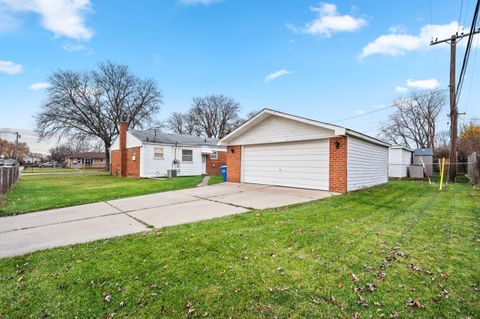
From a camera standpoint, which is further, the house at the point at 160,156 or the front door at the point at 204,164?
the front door at the point at 204,164

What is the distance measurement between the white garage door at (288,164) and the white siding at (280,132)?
31cm

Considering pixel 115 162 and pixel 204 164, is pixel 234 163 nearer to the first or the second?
pixel 204 164

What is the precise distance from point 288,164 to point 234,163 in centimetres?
335

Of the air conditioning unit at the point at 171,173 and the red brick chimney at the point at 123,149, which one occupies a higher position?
the red brick chimney at the point at 123,149

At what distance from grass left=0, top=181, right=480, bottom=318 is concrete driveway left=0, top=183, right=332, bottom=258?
66cm

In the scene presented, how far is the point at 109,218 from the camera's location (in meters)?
5.80

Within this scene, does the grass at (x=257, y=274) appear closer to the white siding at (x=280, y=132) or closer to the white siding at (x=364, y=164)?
the white siding at (x=364, y=164)

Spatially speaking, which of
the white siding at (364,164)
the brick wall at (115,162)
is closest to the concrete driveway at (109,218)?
the white siding at (364,164)

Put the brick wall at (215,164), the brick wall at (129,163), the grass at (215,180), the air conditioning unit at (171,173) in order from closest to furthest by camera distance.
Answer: the grass at (215,180) → the brick wall at (129,163) → the air conditioning unit at (171,173) → the brick wall at (215,164)

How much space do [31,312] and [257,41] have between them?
1554cm

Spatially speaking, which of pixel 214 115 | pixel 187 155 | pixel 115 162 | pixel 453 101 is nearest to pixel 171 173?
pixel 187 155

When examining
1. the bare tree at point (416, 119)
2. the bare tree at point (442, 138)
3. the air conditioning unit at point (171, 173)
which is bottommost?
the air conditioning unit at point (171, 173)

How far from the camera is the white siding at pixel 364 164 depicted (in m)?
9.07

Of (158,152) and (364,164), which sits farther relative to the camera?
(158,152)
